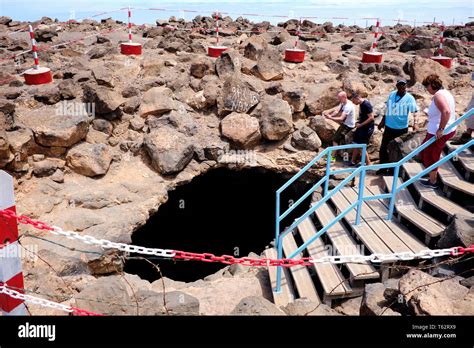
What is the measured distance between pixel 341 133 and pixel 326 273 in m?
4.76

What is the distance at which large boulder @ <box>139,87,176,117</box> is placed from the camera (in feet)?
32.9

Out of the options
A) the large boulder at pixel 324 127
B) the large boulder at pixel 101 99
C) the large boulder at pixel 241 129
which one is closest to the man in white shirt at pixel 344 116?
the large boulder at pixel 324 127

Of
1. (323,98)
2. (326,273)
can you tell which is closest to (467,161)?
(326,273)

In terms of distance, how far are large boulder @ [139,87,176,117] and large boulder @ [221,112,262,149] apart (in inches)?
56.1

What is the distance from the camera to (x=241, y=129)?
10.0 metres

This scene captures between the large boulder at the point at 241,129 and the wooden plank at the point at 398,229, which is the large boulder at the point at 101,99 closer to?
the large boulder at the point at 241,129

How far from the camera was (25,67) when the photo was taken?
11562 mm

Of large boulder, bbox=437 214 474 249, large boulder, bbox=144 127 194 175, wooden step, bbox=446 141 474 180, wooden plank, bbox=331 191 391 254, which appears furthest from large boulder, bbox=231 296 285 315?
large boulder, bbox=144 127 194 175

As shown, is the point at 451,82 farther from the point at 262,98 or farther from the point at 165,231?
the point at 165,231

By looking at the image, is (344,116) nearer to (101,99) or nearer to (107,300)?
(101,99)

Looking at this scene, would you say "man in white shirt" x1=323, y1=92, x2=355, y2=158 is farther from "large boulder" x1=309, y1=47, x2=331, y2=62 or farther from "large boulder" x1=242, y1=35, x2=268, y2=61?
"large boulder" x1=309, y1=47, x2=331, y2=62

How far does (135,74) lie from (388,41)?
35.5 feet

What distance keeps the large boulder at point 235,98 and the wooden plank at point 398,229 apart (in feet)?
13.3
